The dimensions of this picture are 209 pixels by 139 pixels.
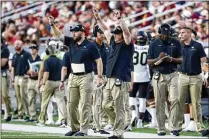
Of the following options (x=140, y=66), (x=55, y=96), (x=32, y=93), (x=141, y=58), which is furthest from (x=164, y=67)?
(x=32, y=93)

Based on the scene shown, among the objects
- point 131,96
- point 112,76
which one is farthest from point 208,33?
point 112,76

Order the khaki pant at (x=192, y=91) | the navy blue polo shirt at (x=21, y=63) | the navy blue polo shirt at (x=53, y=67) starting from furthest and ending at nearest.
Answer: the navy blue polo shirt at (x=21, y=63), the navy blue polo shirt at (x=53, y=67), the khaki pant at (x=192, y=91)

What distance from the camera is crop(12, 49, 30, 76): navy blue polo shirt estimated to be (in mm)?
25297

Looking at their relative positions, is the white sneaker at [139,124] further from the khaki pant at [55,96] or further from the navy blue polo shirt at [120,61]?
the navy blue polo shirt at [120,61]

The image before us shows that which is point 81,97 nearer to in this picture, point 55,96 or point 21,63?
point 55,96

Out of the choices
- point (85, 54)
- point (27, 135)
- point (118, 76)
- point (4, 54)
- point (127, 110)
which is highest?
point (4, 54)

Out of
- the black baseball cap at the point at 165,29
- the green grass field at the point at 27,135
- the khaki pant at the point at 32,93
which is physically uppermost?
the black baseball cap at the point at 165,29

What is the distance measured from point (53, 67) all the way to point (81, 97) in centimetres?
462

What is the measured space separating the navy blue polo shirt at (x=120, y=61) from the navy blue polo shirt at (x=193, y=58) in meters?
2.25

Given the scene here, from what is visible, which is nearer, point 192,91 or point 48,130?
point 192,91

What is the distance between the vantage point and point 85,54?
18969 millimetres

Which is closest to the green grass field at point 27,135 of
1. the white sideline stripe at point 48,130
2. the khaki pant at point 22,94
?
the white sideline stripe at point 48,130

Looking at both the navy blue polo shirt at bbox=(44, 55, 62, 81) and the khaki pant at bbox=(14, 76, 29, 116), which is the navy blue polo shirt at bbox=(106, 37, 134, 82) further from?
the khaki pant at bbox=(14, 76, 29, 116)

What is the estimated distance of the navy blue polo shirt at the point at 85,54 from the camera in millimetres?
18969
